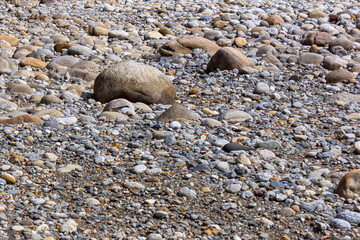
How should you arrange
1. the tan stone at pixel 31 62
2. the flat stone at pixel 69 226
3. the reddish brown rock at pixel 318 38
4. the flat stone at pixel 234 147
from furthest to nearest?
the reddish brown rock at pixel 318 38, the tan stone at pixel 31 62, the flat stone at pixel 234 147, the flat stone at pixel 69 226

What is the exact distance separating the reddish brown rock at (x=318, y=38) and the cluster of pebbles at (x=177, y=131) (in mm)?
23

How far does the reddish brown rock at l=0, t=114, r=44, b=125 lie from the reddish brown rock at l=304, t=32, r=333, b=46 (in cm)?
490

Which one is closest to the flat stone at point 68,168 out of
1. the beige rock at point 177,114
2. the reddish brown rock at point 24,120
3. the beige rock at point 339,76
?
the reddish brown rock at point 24,120

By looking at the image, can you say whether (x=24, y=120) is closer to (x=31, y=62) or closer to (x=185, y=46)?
(x=31, y=62)

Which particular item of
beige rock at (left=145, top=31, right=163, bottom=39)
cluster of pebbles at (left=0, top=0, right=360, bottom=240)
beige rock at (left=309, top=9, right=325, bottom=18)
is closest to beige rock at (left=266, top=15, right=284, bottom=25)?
cluster of pebbles at (left=0, top=0, right=360, bottom=240)

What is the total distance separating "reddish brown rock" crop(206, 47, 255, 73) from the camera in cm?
687

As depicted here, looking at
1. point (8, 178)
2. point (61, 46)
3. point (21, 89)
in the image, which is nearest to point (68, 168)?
point (8, 178)

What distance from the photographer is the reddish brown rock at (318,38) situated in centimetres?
812

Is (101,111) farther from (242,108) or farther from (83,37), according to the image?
(83,37)

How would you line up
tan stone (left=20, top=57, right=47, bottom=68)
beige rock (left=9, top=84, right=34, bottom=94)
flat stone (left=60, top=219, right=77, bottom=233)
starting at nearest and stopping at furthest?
1. flat stone (left=60, top=219, right=77, bottom=233)
2. beige rock (left=9, top=84, right=34, bottom=94)
3. tan stone (left=20, top=57, right=47, bottom=68)

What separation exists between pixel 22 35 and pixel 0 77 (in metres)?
2.32

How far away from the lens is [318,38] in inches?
321

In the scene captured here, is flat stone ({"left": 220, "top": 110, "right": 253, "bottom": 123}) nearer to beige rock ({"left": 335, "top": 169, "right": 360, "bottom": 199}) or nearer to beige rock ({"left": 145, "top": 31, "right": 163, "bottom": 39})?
beige rock ({"left": 335, "top": 169, "right": 360, "bottom": 199})

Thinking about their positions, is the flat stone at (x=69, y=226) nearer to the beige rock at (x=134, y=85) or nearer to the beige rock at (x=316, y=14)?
the beige rock at (x=134, y=85)
